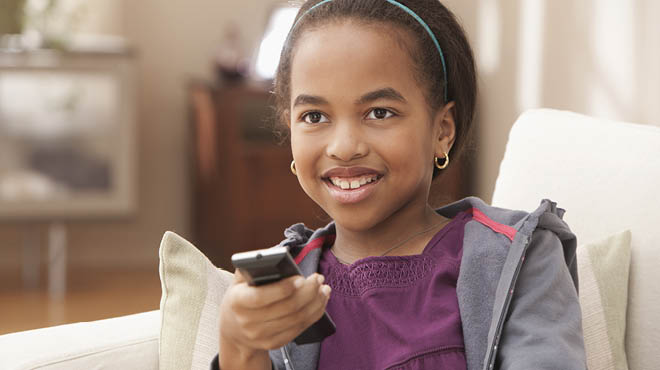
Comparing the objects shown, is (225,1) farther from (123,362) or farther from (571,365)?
(571,365)

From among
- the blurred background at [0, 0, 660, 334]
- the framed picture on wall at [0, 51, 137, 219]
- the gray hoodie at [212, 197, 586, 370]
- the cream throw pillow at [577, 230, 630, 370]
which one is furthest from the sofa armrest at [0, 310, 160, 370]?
the framed picture on wall at [0, 51, 137, 219]

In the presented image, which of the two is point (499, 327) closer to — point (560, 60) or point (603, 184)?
point (603, 184)

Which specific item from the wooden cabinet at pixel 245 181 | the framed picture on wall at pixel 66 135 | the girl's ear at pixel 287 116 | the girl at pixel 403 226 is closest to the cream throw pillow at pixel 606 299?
the girl at pixel 403 226

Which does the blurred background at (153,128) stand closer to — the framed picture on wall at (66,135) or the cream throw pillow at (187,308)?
the framed picture on wall at (66,135)

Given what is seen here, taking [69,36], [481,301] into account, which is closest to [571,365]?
[481,301]

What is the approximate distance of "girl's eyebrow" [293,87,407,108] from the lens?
1.15m

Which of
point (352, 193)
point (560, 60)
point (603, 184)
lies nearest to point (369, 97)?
point (352, 193)

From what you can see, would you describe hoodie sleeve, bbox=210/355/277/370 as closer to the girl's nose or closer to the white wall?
the girl's nose

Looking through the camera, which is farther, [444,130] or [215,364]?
[444,130]

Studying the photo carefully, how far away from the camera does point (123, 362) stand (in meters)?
1.25

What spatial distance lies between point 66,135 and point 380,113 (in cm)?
264

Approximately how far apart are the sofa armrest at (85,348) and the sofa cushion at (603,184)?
609mm

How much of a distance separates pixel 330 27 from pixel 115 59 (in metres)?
2.54

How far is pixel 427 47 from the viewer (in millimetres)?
1235
